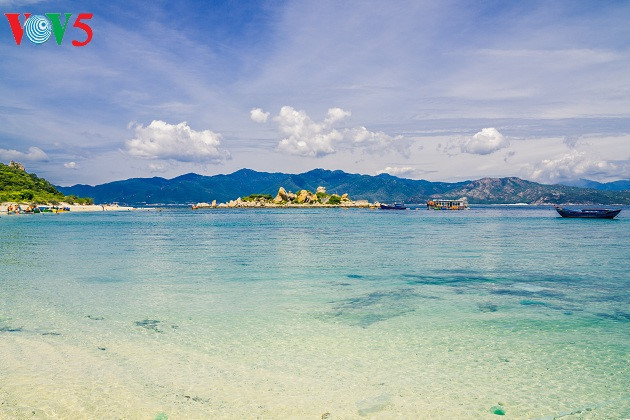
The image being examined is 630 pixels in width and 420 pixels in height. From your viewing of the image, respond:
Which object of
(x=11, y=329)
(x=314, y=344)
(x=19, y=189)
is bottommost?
(x=314, y=344)

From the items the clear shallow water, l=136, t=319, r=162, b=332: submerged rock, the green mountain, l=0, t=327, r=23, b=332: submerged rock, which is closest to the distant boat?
the clear shallow water

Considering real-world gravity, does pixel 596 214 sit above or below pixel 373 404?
below

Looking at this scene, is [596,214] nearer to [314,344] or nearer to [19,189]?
[314,344]

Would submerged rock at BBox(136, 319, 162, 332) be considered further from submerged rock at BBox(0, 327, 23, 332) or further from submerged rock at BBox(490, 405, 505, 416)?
submerged rock at BBox(490, 405, 505, 416)

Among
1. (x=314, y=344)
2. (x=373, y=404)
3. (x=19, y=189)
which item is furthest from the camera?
(x=19, y=189)

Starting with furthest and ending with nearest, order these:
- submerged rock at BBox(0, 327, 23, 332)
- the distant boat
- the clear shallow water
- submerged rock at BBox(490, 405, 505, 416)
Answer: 1. the distant boat
2. submerged rock at BBox(0, 327, 23, 332)
3. the clear shallow water
4. submerged rock at BBox(490, 405, 505, 416)

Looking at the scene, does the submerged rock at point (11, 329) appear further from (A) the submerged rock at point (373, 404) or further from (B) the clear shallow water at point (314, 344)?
(A) the submerged rock at point (373, 404)

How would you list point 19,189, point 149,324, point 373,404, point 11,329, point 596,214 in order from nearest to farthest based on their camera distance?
point 373,404 → point 11,329 → point 149,324 → point 596,214 → point 19,189

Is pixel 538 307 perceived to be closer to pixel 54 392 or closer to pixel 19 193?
pixel 54 392

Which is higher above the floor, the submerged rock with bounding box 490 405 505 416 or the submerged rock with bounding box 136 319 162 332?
the submerged rock with bounding box 136 319 162 332

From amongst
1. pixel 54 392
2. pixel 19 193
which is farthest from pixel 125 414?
pixel 19 193

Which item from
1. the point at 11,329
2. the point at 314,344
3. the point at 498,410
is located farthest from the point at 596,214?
the point at 11,329

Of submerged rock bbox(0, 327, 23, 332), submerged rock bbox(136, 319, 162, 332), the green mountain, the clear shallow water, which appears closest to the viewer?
the clear shallow water

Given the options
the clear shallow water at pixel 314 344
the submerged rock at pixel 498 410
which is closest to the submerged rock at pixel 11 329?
the clear shallow water at pixel 314 344
